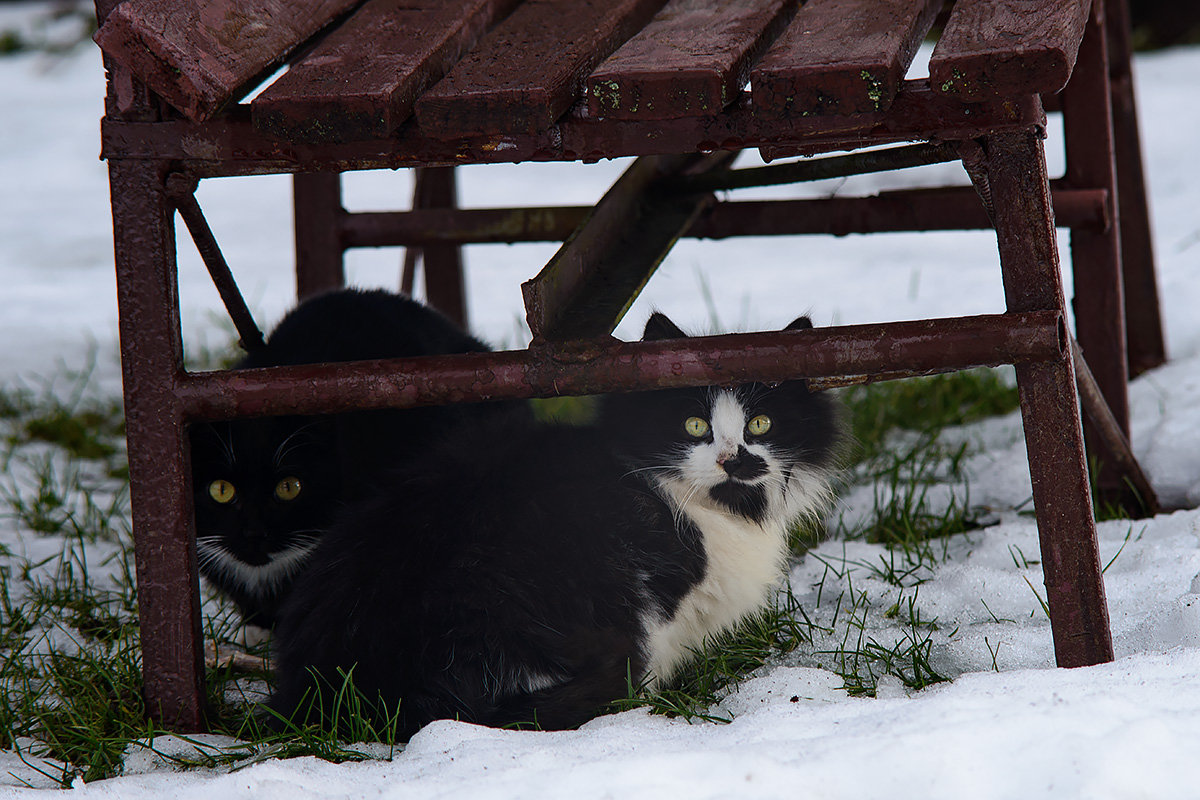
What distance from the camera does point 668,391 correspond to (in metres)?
1.87

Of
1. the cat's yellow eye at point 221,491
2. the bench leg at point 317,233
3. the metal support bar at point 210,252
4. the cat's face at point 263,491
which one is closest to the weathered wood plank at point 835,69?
the metal support bar at point 210,252

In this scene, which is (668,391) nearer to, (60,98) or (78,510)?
(78,510)

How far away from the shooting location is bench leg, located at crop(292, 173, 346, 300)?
8.79ft

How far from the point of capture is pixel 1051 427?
1462 mm

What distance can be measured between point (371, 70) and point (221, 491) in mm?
855

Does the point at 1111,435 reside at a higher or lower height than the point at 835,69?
lower

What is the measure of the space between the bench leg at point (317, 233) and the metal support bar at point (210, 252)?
60 centimetres

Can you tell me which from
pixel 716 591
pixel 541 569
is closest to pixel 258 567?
pixel 541 569

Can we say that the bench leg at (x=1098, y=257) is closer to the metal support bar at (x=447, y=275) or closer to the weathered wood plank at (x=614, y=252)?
the weathered wood plank at (x=614, y=252)

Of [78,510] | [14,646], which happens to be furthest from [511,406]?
[78,510]

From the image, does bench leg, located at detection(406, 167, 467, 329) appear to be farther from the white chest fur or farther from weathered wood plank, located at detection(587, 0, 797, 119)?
weathered wood plank, located at detection(587, 0, 797, 119)

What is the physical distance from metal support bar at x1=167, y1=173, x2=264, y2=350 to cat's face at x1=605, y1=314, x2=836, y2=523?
2.30 feet

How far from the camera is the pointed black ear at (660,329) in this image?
1.87 metres

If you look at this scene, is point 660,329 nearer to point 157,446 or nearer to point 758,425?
point 758,425
